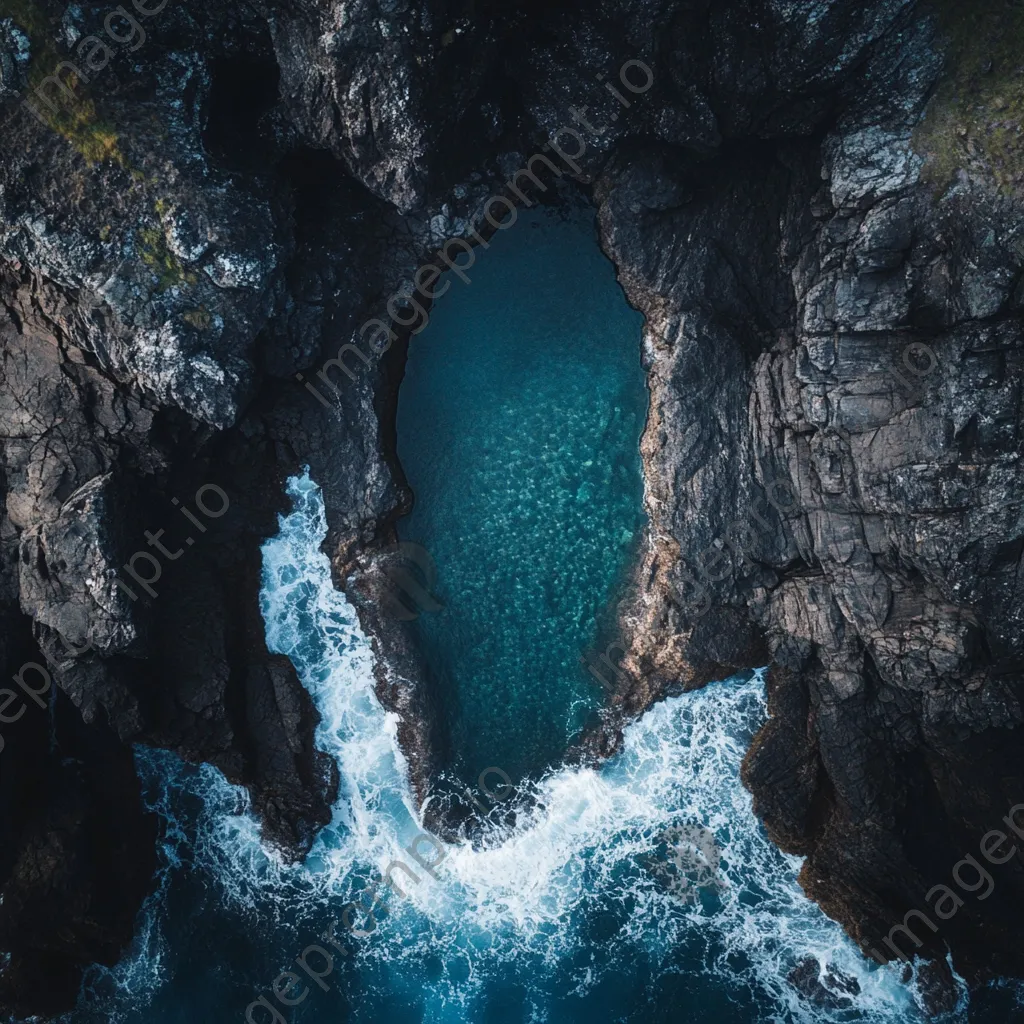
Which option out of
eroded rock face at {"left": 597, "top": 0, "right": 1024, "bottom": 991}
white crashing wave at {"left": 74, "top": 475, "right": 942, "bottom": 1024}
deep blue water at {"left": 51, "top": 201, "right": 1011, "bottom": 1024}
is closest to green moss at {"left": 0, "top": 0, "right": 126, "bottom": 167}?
deep blue water at {"left": 51, "top": 201, "right": 1011, "bottom": 1024}

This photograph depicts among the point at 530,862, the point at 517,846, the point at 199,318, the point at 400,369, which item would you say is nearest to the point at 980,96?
the point at 400,369

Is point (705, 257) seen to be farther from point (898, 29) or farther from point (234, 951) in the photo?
point (234, 951)

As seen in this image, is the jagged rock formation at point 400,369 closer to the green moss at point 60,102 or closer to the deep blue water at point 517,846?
the green moss at point 60,102

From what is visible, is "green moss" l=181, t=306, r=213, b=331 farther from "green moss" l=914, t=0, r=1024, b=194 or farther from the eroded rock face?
"green moss" l=914, t=0, r=1024, b=194

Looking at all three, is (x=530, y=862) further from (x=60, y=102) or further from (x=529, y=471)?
(x=60, y=102)

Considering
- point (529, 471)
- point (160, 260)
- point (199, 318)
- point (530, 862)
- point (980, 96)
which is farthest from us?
point (529, 471)

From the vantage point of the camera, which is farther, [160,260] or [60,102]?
[160,260]

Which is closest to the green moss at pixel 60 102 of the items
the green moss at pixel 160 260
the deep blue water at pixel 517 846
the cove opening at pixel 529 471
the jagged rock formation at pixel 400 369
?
the jagged rock formation at pixel 400 369
